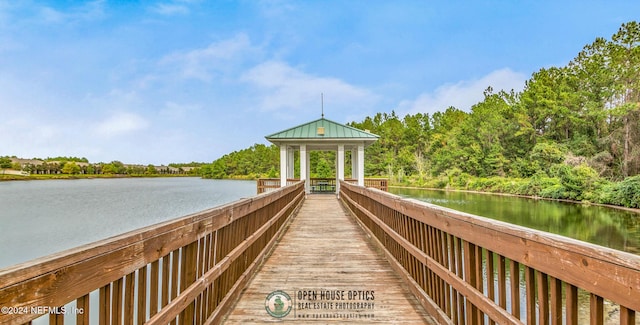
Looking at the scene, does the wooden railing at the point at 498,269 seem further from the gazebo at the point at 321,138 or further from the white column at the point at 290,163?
the white column at the point at 290,163

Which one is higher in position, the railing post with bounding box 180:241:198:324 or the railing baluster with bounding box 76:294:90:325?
the railing baluster with bounding box 76:294:90:325

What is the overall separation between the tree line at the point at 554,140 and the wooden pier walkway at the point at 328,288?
852 inches

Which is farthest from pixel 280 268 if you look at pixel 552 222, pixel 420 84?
pixel 420 84

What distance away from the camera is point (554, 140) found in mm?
31812

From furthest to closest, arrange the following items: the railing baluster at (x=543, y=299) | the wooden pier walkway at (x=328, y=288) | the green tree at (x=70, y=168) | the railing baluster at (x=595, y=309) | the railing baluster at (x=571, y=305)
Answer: the green tree at (x=70, y=168), the wooden pier walkway at (x=328, y=288), the railing baluster at (x=543, y=299), the railing baluster at (x=571, y=305), the railing baluster at (x=595, y=309)

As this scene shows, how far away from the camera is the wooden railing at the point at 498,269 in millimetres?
1022

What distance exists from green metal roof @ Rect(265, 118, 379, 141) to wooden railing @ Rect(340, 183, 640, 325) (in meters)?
9.64

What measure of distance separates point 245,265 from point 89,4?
27.7 meters

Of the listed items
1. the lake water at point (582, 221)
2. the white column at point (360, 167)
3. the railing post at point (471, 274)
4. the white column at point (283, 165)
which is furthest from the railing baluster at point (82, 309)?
the lake water at point (582, 221)

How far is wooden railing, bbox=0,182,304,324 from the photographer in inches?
37.9

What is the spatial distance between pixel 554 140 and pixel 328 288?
3748cm

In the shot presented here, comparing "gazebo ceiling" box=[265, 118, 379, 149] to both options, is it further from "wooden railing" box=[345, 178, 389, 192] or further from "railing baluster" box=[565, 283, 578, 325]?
"railing baluster" box=[565, 283, 578, 325]

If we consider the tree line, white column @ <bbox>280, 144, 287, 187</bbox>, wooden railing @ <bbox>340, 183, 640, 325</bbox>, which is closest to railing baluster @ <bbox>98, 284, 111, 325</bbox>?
wooden railing @ <bbox>340, 183, 640, 325</bbox>

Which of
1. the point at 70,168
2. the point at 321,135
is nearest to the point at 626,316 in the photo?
the point at 321,135
